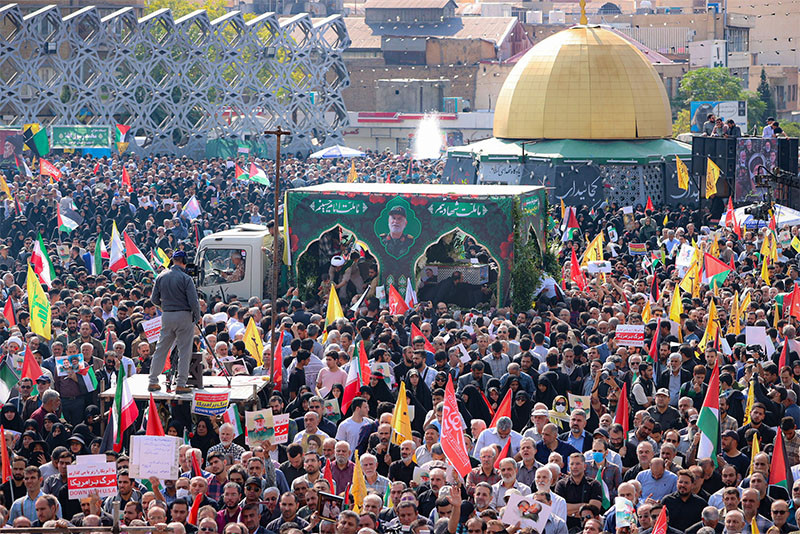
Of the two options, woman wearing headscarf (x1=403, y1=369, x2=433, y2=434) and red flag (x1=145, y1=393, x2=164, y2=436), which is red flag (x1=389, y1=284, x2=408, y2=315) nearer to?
woman wearing headscarf (x1=403, y1=369, x2=433, y2=434)

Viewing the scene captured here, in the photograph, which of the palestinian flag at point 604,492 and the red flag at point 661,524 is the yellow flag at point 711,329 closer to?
the palestinian flag at point 604,492

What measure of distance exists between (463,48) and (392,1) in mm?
8422

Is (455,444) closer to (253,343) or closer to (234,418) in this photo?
(234,418)

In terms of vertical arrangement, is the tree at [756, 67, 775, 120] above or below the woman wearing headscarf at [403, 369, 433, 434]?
below

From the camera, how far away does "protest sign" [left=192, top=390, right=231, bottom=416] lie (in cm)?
1225

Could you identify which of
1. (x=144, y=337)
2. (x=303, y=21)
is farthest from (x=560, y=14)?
(x=144, y=337)

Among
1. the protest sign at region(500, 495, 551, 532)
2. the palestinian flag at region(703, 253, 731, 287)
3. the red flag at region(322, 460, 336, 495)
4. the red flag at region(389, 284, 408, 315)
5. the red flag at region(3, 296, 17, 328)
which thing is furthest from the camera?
the palestinian flag at region(703, 253, 731, 287)

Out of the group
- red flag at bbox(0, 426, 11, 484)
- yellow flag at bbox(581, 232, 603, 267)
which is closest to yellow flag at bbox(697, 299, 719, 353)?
yellow flag at bbox(581, 232, 603, 267)

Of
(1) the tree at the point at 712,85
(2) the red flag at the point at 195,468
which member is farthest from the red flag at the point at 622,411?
(1) the tree at the point at 712,85

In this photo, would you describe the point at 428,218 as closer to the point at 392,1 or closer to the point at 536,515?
the point at 536,515

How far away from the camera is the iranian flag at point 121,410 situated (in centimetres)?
1185

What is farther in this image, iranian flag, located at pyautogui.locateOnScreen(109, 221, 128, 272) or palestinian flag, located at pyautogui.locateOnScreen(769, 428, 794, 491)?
iranian flag, located at pyautogui.locateOnScreen(109, 221, 128, 272)

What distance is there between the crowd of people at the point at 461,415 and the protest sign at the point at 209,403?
18cm

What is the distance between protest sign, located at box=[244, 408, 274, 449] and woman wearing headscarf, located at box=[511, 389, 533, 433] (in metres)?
2.55
